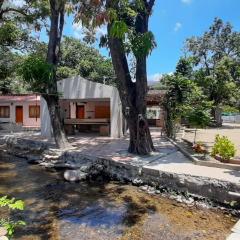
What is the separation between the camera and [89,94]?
1953cm

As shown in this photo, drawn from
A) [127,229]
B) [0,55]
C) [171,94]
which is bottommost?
[127,229]

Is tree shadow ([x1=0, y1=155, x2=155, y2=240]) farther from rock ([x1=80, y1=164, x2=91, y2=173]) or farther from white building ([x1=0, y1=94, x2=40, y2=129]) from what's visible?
white building ([x1=0, y1=94, x2=40, y2=129])

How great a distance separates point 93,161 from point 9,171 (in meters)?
3.66

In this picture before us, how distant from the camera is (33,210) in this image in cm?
825

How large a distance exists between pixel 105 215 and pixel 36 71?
329 inches

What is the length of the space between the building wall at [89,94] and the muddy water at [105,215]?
29.6 feet

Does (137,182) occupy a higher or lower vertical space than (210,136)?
lower

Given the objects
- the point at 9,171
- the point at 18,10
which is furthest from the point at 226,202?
the point at 18,10

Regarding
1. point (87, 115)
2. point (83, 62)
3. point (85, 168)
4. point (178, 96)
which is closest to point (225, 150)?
point (85, 168)

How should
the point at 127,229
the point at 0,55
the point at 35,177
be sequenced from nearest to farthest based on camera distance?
the point at 127,229 → the point at 35,177 → the point at 0,55

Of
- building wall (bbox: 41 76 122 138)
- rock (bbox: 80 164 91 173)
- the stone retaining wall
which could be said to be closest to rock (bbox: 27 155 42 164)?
the stone retaining wall

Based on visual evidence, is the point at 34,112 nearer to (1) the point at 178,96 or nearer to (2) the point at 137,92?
(1) the point at 178,96

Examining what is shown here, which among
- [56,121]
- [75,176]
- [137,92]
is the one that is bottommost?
[75,176]

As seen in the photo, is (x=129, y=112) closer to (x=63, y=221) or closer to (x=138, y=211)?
(x=138, y=211)
